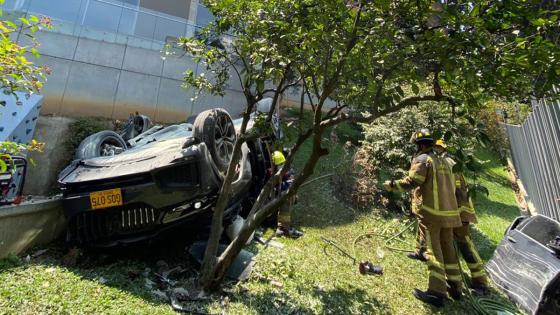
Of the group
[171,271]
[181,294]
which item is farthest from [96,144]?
[181,294]

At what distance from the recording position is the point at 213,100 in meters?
11.7

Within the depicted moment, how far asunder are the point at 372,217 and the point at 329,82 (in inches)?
150

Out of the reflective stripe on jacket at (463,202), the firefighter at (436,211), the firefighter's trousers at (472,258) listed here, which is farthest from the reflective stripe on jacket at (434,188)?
the firefighter's trousers at (472,258)

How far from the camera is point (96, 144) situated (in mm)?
5270

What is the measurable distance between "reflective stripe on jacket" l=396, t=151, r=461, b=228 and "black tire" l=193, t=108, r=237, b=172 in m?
1.99

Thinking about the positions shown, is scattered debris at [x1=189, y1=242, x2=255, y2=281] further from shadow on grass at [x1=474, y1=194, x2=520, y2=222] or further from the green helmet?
shadow on grass at [x1=474, y1=194, x2=520, y2=222]

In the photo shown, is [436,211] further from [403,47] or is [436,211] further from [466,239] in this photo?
[403,47]

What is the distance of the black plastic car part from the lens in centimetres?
342

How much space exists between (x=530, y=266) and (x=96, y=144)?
560cm

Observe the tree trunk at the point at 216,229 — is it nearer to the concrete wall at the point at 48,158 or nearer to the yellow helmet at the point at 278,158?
the yellow helmet at the point at 278,158

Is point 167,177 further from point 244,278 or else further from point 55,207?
point 55,207

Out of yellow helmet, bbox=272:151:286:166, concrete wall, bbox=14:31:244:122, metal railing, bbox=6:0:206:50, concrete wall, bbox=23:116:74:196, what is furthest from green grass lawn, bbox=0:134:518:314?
metal railing, bbox=6:0:206:50

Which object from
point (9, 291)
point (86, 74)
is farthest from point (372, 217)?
point (86, 74)

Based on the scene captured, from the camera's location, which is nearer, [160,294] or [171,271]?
[160,294]
